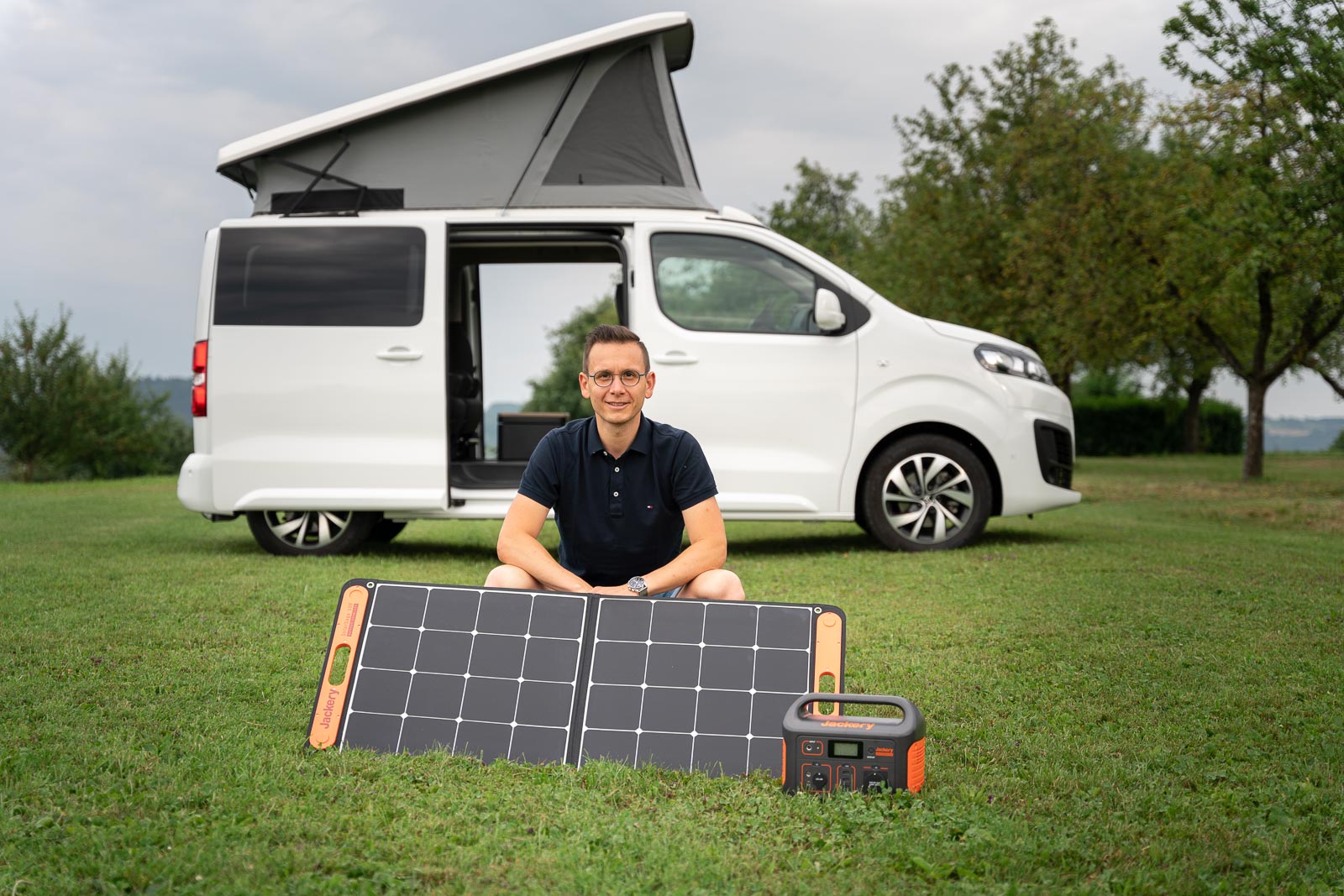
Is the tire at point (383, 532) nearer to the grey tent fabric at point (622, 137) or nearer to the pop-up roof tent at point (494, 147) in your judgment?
the pop-up roof tent at point (494, 147)

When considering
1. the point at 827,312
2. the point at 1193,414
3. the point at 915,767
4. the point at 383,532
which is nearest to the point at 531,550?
the point at 915,767

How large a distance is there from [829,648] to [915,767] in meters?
0.47

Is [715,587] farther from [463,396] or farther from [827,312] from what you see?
[463,396]

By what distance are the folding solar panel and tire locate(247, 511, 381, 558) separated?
492 centimetres

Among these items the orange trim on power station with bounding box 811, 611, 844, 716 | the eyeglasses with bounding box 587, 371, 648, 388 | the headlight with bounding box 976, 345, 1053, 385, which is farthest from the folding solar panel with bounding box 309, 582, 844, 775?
the headlight with bounding box 976, 345, 1053, 385

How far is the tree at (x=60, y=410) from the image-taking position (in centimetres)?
2297

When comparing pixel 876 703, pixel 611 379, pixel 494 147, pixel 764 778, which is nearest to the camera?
pixel 876 703

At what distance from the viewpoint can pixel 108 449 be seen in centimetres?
2483

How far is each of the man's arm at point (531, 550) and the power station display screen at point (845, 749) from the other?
1.13 meters

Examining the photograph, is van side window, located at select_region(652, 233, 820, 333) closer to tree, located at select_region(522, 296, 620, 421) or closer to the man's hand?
the man's hand

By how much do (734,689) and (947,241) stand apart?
68.4 ft

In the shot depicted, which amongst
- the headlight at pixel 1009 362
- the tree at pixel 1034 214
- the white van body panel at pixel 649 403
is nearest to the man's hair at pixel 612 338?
the white van body panel at pixel 649 403

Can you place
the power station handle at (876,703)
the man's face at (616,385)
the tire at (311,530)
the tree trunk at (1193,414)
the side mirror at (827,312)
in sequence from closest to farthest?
the power station handle at (876,703) → the man's face at (616,385) → the side mirror at (827,312) → the tire at (311,530) → the tree trunk at (1193,414)

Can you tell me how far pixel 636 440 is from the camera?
4.07 meters
